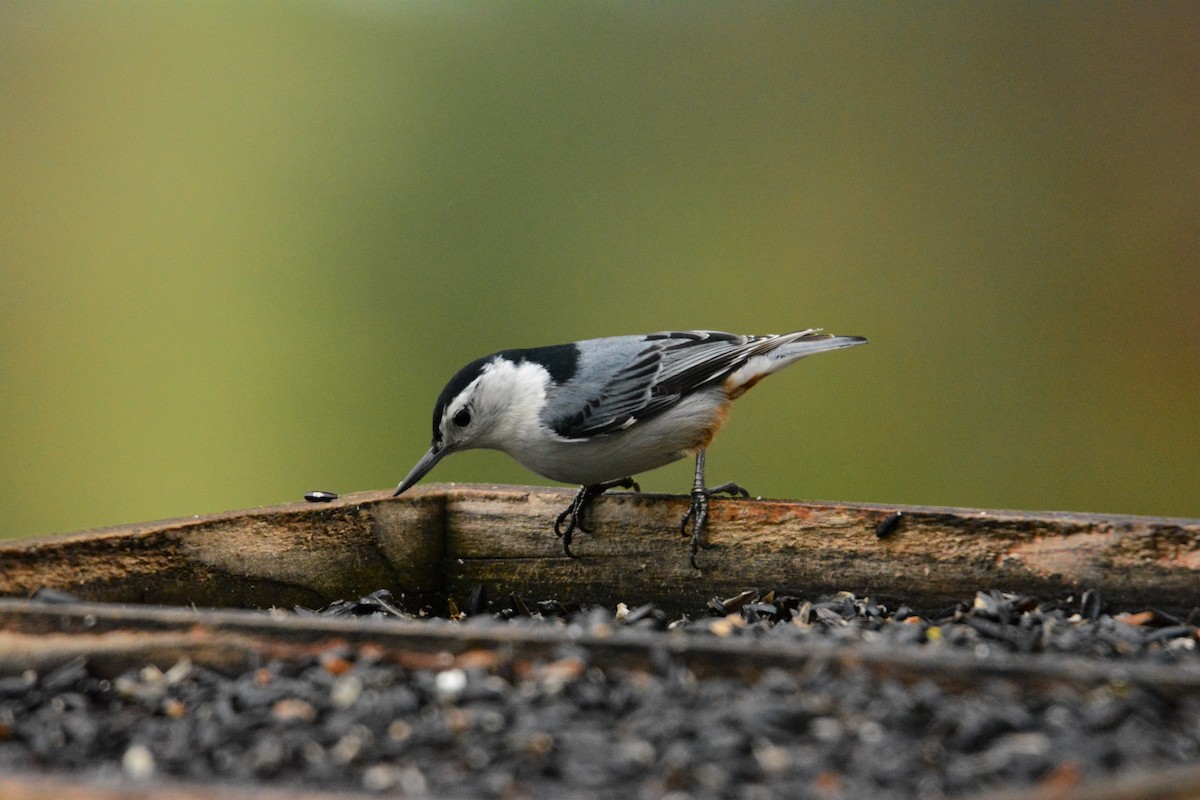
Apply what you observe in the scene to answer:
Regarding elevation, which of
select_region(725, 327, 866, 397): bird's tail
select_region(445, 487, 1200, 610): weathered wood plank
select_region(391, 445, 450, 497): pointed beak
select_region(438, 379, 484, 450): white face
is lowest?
select_region(445, 487, 1200, 610): weathered wood plank

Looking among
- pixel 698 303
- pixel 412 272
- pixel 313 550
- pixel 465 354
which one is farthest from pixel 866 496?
pixel 313 550

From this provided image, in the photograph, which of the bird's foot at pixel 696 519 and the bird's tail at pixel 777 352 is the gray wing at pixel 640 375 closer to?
the bird's tail at pixel 777 352

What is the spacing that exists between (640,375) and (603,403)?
0.14 meters

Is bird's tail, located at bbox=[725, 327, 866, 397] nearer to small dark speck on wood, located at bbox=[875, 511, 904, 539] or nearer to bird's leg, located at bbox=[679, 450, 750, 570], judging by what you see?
bird's leg, located at bbox=[679, 450, 750, 570]

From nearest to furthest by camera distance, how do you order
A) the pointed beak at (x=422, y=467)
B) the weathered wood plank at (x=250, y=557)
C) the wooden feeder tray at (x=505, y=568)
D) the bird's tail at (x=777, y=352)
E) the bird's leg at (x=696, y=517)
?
the wooden feeder tray at (x=505, y=568)
the weathered wood plank at (x=250, y=557)
the bird's leg at (x=696, y=517)
the pointed beak at (x=422, y=467)
the bird's tail at (x=777, y=352)

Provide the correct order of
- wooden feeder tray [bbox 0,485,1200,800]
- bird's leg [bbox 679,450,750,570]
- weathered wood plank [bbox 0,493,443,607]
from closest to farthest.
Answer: wooden feeder tray [bbox 0,485,1200,800], weathered wood plank [bbox 0,493,443,607], bird's leg [bbox 679,450,750,570]

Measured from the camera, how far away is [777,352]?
3.11 m

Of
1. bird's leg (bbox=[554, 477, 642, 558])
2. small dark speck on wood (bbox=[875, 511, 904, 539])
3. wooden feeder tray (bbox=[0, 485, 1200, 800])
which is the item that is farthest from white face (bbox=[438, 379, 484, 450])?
small dark speck on wood (bbox=[875, 511, 904, 539])

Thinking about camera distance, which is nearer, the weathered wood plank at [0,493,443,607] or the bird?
the weathered wood plank at [0,493,443,607]

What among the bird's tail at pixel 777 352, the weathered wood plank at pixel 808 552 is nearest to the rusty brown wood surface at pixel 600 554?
the weathered wood plank at pixel 808 552

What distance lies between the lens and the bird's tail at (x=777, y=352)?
3078 mm

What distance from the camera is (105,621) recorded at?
1.59 metres

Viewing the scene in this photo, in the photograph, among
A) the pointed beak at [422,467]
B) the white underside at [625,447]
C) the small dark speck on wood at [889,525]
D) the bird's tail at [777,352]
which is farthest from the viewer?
the bird's tail at [777,352]

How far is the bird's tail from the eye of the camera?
3.08 m
